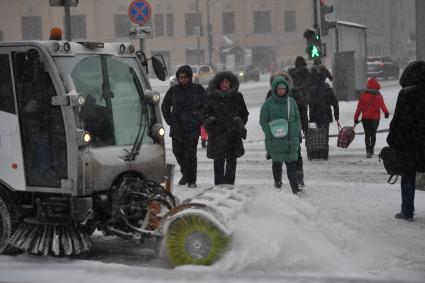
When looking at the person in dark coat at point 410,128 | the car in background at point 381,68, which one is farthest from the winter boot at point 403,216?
the car in background at point 381,68

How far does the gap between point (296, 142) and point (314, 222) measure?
2.74 metres

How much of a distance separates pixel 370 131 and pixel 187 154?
13.5 ft

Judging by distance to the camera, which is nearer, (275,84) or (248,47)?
(275,84)

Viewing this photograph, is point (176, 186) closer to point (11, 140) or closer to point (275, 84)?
point (275, 84)

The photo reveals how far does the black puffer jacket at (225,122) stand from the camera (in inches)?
368

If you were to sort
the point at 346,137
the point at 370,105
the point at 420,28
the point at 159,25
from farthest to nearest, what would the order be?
the point at 159,25 < the point at 346,137 < the point at 370,105 < the point at 420,28

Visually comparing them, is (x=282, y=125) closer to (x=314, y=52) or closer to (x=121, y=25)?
(x=314, y=52)

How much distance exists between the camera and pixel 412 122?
7.62m

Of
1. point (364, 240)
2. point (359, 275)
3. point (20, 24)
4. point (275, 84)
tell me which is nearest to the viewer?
point (359, 275)

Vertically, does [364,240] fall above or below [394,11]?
below

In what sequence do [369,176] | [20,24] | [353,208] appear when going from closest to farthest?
[353,208]
[369,176]
[20,24]

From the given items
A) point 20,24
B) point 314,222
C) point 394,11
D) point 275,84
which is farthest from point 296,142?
point 394,11

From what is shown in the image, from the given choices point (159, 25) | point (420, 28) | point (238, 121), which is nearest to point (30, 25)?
point (159, 25)

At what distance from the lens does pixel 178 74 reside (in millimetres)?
10250
